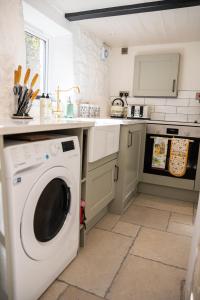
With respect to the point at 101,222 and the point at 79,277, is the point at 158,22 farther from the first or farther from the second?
the point at 79,277

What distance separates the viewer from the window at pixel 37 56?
7.26 ft

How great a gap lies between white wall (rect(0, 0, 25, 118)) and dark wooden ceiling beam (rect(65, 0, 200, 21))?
2.37 feet

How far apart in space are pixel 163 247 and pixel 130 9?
2.12 meters

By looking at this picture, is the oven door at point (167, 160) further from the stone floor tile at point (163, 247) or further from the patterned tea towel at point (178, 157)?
the stone floor tile at point (163, 247)

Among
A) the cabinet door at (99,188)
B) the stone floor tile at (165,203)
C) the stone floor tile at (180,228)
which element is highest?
the cabinet door at (99,188)

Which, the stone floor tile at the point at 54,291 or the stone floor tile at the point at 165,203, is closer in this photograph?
the stone floor tile at the point at 54,291

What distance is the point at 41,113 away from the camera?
192cm

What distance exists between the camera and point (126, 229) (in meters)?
2.00

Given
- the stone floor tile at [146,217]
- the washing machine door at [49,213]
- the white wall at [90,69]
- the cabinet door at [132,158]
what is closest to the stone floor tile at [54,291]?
the washing machine door at [49,213]

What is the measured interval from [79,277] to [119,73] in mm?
2889

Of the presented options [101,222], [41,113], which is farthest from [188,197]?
[41,113]

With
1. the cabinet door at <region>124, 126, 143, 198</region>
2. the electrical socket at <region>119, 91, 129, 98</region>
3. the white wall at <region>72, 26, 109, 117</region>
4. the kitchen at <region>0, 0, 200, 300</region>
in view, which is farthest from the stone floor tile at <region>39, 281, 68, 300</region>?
the electrical socket at <region>119, 91, 129, 98</region>

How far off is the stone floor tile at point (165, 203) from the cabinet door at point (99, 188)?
2.09 feet

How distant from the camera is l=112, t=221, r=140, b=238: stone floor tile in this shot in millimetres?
1935
